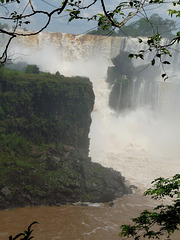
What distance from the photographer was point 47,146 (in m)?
18.2

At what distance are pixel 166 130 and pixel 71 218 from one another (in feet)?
73.1

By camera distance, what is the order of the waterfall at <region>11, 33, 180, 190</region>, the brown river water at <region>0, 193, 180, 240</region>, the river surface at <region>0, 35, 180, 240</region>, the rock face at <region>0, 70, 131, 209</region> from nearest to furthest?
the brown river water at <region>0, 193, 180, 240</region>, the river surface at <region>0, 35, 180, 240</region>, the rock face at <region>0, 70, 131, 209</region>, the waterfall at <region>11, 33, 180, 190</region>

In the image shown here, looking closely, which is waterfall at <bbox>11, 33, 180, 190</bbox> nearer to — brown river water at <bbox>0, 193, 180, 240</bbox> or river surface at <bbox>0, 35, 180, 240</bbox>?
river surface at <bbox>0, 35, 180, 240</bbox>

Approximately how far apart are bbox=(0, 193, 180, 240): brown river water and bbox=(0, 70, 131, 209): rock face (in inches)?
27.0

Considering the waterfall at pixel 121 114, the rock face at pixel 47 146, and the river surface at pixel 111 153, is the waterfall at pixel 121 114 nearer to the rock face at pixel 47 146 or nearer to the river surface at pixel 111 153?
the river surface at pixel 111 153

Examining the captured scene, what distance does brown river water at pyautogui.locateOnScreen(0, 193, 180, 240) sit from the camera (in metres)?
12.1

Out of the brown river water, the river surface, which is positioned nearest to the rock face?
the brown river water

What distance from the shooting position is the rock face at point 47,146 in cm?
1515

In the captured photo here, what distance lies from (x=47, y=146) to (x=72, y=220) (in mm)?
6054

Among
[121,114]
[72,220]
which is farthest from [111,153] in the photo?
[72,220]

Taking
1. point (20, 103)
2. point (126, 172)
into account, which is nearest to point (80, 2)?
point (20, 103)

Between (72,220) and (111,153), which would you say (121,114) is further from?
(72,220)

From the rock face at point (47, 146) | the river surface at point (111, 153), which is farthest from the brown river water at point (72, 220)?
the rock face at point (47, 146)

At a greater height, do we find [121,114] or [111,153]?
[121,114]
